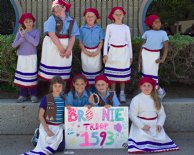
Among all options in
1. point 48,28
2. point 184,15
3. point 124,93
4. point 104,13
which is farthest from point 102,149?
point 184,15

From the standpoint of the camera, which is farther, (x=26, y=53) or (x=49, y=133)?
(x=26, y=53)

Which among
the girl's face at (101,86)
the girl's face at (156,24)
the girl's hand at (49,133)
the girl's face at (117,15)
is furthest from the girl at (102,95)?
the girl's face at (156,24)

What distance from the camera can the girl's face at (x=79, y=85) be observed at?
5.83m

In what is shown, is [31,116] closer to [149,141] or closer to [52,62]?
[52,62]

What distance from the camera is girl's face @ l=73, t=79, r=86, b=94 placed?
5832 mm

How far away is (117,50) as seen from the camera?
6309 millimetres

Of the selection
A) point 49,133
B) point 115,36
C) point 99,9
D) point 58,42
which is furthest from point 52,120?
point 99,9

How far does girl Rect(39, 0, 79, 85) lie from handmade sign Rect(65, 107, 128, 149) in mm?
771

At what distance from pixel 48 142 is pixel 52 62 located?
3.92 ft

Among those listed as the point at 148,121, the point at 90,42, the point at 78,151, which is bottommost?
the point at 78,151

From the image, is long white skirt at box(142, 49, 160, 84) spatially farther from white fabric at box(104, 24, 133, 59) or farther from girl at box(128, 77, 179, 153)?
girl at box(128, 77, 179, 153)

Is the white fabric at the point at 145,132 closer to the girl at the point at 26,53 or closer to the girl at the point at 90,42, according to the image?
the girl at the point at 90,42

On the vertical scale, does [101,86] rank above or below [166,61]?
below

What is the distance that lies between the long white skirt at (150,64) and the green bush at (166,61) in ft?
1.16
